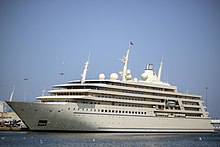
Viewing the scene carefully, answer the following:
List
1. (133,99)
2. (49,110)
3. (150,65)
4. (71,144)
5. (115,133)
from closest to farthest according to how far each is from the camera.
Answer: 1. (71,144)
2. (49,110)
3. (115,133)
4. (133,99)
5. (150,65)

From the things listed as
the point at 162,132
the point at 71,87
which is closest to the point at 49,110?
the point at 71,87

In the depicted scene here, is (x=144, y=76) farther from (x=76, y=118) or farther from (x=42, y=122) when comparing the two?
(x=42, y=122)

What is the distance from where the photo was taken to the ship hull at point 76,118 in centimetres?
4778

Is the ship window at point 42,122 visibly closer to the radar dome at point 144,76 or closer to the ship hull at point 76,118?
the ship hull at point 76,118

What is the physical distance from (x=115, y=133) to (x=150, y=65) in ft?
55.3

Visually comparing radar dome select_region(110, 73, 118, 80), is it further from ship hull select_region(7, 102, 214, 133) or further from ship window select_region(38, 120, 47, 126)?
ship window select_region(38, 120, 47, 126)

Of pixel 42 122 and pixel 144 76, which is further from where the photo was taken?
pixel 144 76

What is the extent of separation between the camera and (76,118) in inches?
1929

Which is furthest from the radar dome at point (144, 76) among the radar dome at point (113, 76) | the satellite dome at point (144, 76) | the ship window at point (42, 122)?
the ship window at point (42, 122)

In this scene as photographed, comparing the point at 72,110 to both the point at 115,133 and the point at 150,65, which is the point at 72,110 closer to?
the point at 115,133

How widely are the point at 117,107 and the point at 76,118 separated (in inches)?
276

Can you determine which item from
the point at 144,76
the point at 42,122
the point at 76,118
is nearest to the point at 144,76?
the point at 144,76

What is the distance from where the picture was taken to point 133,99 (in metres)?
56.9

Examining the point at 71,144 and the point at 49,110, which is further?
the point at 49,110
